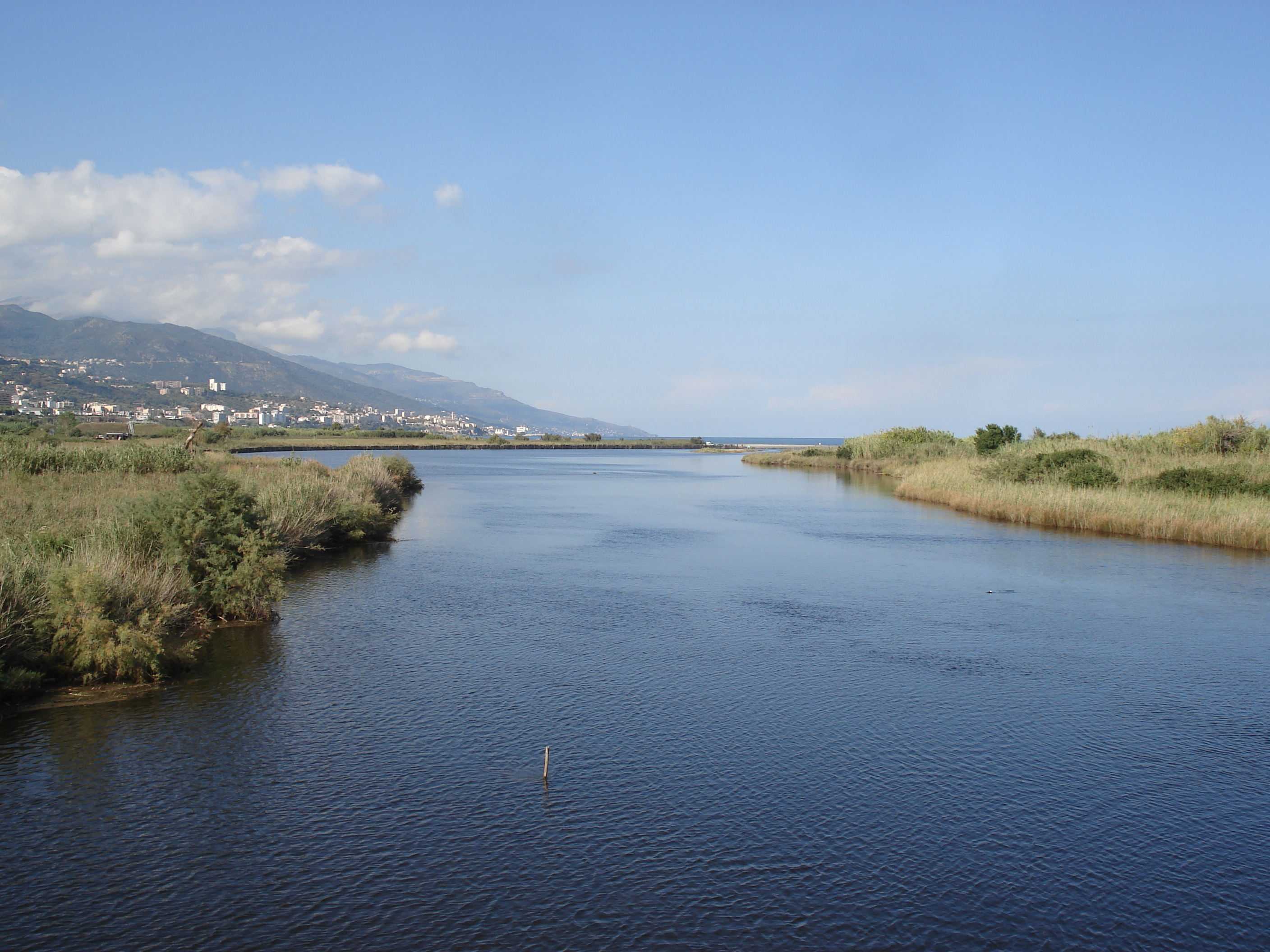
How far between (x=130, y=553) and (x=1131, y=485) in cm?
3382

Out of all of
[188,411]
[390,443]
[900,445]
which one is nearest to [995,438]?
[900,445]

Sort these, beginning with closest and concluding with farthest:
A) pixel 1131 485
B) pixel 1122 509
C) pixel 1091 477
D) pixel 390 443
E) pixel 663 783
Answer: pixel 663 783
pixel 1122 509
pixel 1131 485
pixel 1091 477
pixel 390 443

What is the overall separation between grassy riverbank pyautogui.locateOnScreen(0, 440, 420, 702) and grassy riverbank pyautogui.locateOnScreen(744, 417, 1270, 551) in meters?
25.2

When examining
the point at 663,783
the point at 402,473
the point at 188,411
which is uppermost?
the point at 188,411

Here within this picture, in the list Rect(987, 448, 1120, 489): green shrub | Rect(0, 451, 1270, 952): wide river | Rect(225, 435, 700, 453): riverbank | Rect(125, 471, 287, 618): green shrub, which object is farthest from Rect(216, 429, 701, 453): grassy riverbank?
Rect(987, 448, 1120, 489): green shrub

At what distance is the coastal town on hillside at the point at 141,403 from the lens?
3435 inches

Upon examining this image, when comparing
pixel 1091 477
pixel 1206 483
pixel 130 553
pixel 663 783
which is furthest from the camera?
pixel 1091 477

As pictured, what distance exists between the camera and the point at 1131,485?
33188 mm

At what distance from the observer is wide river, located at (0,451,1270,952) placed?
6285 mm

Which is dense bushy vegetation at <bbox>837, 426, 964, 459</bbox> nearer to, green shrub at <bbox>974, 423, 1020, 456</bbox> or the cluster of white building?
green shrub at <bbox>974, 423, 1020, 456</bbox>

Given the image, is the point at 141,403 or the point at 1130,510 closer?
the point at 1130,510

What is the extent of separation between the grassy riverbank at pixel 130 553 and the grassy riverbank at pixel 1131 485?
82.6 feet

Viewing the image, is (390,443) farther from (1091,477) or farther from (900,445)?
(1091,477)

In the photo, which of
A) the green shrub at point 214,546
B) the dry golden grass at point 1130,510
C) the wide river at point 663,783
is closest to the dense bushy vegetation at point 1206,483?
the dry golden grass at point 1130,510
